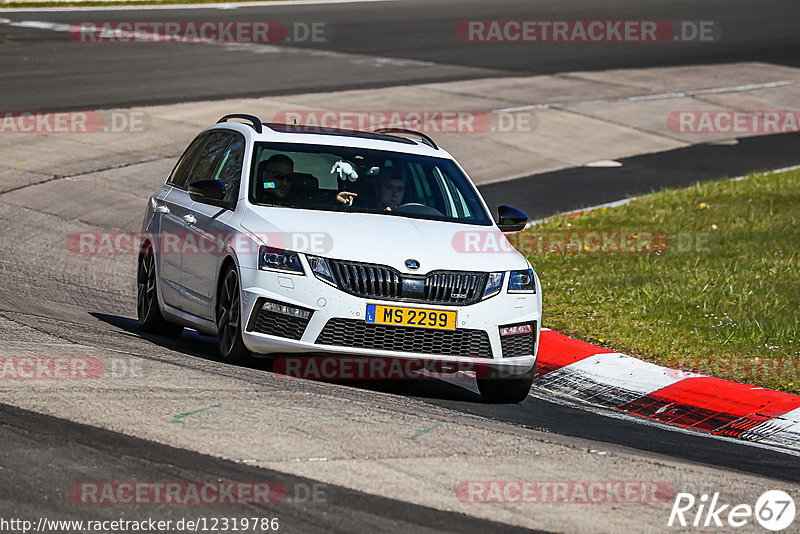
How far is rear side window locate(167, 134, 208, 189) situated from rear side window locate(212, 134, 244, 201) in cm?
53

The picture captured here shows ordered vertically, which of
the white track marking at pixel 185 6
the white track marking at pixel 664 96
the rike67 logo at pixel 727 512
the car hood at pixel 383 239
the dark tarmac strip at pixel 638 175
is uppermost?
the white track marking at pixel 185 6

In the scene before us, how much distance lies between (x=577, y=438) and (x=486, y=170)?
11.4 metres

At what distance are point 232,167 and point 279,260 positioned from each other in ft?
5.05

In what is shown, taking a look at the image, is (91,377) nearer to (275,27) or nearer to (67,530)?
(67,530)

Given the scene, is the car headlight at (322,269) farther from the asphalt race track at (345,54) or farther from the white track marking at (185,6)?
the white track marking at (185,6)

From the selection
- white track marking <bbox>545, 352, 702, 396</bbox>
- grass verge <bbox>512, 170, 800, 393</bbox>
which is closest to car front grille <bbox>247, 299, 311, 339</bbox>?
white track marking <bbox>545, 352, 702, 396</bbox>

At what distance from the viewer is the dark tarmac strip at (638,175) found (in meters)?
17.0

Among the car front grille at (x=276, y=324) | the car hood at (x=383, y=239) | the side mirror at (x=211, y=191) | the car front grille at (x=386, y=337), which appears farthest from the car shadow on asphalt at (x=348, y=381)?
the side mirror at (x=211, y=191)

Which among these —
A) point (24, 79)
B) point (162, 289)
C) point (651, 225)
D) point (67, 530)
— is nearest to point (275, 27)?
point (24, 79)

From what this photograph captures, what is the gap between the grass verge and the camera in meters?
9.98

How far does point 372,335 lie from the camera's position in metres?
7.95

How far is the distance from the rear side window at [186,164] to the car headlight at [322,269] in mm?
2436

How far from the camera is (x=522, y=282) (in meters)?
8.48

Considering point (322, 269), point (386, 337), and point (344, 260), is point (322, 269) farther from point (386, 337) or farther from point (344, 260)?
point (386, 337)
